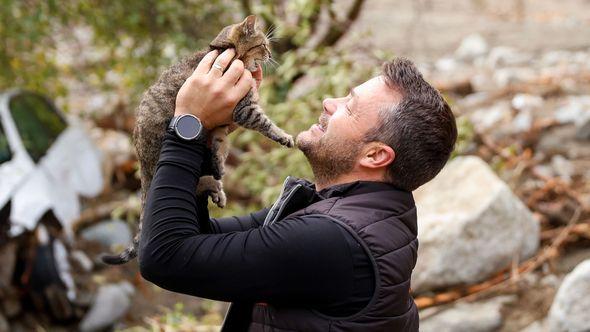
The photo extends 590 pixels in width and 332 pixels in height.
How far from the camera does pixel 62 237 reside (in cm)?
649

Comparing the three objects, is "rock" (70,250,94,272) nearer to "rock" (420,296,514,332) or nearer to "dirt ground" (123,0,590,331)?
"dirt ground" (123,0,590,331)

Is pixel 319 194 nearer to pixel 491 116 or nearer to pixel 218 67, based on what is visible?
pixel 218 67

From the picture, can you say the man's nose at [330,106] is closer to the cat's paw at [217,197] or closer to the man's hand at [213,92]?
the man's hand at [213,92]

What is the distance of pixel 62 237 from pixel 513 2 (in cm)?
1126

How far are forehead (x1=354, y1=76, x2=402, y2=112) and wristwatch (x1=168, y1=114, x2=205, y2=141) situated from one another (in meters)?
0.46

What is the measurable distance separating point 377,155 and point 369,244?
0.91 feet

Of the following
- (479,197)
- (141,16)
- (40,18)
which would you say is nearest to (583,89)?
(479,197)

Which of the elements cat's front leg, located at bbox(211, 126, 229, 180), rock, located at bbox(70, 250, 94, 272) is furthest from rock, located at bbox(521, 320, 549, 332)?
rock, located at bbox(70, 250, 94, 272)

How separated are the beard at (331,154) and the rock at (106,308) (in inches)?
183

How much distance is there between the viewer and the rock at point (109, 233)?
22.8ft

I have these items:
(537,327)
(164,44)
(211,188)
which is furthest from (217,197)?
(164,44)

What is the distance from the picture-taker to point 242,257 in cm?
180

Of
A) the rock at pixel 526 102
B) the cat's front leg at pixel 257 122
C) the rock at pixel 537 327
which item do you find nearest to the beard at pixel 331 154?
the cat's front leg at pixel 257 122

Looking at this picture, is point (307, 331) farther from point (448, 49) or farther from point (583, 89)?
point (448, 49)
